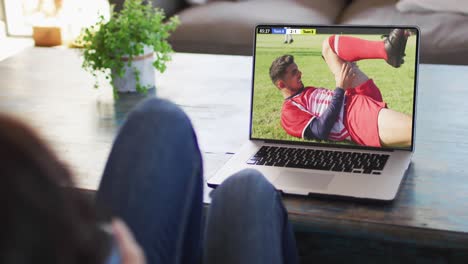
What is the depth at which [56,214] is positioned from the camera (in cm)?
45

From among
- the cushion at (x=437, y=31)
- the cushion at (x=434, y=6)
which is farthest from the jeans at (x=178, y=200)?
the cushion at (x=434, y=6)

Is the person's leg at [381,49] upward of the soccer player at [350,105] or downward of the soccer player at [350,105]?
upward

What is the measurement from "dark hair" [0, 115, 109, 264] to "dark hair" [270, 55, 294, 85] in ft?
2.89

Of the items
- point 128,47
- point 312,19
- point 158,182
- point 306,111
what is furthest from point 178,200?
point 312,19

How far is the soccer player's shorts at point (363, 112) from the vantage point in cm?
126

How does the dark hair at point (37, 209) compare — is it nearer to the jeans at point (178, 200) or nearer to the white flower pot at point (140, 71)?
the jeans at point (178, 200)

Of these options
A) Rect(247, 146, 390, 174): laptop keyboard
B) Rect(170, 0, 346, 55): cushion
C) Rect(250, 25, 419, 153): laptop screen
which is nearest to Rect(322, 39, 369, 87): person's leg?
Rect(250, 25, 419, 153): laptop screen

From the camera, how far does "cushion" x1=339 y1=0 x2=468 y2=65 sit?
256 cm

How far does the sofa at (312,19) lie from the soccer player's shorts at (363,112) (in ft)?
4.56

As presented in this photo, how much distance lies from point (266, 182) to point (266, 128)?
31cm

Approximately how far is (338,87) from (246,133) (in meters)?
0.22

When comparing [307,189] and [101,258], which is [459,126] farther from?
[101,258]

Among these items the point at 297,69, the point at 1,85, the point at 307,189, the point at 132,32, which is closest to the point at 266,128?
the point at 297,69

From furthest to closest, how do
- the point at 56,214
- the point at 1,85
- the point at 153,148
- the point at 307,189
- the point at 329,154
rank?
the point at 1,85 < the point at 329,154 < the point at 307,189 < the point at 153,148 < the point at 56,214
